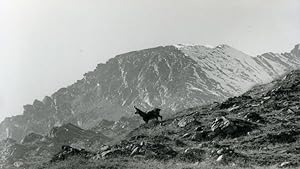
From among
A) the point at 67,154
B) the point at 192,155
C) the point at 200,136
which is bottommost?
the point at 200,136

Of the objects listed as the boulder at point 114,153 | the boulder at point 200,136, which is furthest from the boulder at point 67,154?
the boulder at point 200,136

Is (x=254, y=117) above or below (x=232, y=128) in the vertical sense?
below

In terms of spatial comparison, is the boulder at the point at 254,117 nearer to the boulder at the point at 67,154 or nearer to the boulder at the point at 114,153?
the boulder at the point at 114,153

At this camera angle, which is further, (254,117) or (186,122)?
(186,122)

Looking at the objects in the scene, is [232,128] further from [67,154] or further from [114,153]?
[67,154]

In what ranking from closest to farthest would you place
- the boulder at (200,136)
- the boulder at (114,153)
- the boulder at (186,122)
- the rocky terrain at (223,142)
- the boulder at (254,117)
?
the rocky terrain at (223,142)
the boulder at (114,153)
the boulder at (200,136)
the boulder at (254,117)
the boulder at (186,122)

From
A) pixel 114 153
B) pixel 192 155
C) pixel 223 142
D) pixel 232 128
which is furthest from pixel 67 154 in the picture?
pixel 232 128

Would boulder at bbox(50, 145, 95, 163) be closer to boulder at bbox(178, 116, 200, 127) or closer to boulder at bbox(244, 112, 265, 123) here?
boulder at bbox(178, 116, 200, 127)

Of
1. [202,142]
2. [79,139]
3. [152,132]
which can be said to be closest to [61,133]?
[79,139]

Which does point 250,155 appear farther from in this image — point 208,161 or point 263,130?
point 263,130
